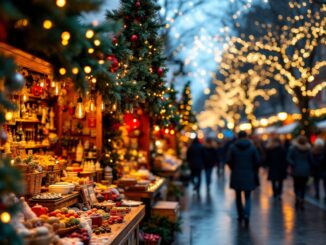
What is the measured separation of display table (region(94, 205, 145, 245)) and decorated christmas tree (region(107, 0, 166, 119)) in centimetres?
235

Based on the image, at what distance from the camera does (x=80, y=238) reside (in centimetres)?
632

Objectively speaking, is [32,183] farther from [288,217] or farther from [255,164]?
[288,217]

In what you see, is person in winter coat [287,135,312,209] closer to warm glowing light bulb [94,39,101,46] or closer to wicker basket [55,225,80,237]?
wicker basket [55,225,80,237]

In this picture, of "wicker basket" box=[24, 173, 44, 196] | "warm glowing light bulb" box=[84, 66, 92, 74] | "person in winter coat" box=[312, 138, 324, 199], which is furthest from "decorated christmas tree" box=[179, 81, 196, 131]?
"warm glowing light bulb" box=[84, 66, 92, 74]

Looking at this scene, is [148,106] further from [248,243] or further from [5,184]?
[5,184]

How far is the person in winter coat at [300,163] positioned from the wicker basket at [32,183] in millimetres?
9995

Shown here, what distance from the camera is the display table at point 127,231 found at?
6844 mm

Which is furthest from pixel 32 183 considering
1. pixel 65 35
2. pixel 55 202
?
pixel 65 35

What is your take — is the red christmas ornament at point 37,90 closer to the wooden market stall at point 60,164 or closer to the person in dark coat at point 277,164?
the wooden market stall at point 60,164

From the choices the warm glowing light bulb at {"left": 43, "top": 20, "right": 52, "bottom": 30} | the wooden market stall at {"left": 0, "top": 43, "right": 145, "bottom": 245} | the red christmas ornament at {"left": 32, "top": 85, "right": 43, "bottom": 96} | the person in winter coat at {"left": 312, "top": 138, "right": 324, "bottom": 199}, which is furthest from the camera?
the person in winter coat at {"left": 312, "top": 138, "right": 324, "bottom": 199}

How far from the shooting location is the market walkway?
1174 cm

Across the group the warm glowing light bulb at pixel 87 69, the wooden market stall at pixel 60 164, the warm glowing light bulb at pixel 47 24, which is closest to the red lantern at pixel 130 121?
the wooden market stall at pixel 60 164

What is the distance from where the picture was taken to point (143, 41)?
11453mm

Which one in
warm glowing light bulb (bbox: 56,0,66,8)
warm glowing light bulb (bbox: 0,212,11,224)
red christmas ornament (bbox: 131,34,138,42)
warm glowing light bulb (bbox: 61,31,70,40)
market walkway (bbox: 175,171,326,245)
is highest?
red christmas ornament (bbox: 131,34,138,42)
